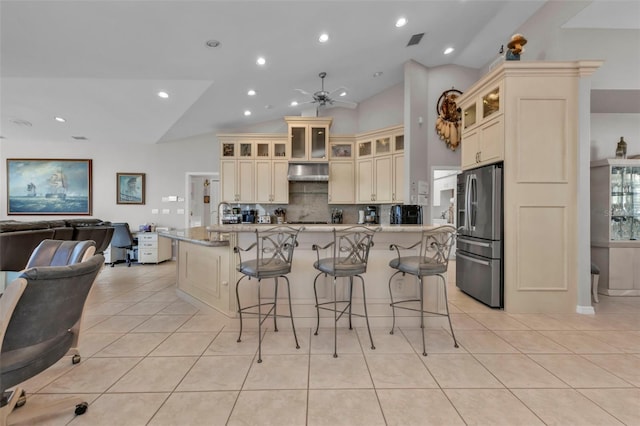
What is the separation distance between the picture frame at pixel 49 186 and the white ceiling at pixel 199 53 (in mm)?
716

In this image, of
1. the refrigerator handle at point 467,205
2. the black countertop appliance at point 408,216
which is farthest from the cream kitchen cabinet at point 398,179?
the black countertop appliance at point 408,216

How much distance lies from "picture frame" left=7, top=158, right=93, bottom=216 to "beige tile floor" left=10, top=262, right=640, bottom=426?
4772 mm

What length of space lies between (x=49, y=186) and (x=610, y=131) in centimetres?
1056

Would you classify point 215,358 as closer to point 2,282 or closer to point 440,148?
point 2,282

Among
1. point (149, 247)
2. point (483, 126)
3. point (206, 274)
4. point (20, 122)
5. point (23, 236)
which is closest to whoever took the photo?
point (206, 274)

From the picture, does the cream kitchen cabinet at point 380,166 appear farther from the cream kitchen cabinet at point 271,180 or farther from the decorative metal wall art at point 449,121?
the cream kitchen cabinet at point 271,180

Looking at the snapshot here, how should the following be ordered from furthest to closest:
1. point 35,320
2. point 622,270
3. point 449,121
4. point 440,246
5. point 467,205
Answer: point 449,121, point 622,270, point 467,205, point 440,246, point 35,320

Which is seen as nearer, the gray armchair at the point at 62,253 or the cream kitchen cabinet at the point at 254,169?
the gray armchair at the point at 62,253

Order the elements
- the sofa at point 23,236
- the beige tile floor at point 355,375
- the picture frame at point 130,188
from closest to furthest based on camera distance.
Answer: the beige tile floor at point 355,375
the sofa at point 23,236
the picture frame at point 130,188

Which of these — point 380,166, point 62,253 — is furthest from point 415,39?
point 62,253

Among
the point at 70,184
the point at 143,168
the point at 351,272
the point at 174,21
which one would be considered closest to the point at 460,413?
the point at 351,272

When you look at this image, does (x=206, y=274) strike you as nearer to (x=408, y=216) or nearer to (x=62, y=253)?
(x=62, y=253)

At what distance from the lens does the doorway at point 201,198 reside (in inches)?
254

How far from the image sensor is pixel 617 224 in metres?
3.83
